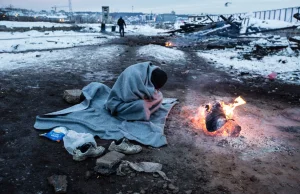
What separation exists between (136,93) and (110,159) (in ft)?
5.11

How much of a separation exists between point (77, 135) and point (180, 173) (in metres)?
1.76

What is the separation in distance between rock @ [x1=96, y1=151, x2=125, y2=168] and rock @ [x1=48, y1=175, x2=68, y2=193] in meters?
0.48

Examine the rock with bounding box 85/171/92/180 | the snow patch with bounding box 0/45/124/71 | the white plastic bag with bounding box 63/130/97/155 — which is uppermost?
the snow patch with bounding box 0/45/124/71

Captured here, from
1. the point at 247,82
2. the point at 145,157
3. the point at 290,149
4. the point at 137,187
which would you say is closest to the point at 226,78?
Result: the point at 247,82

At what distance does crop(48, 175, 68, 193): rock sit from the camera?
9.70 feet

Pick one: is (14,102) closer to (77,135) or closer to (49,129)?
(49,129)

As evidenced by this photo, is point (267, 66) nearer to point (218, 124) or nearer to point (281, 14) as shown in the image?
point (218, 124)

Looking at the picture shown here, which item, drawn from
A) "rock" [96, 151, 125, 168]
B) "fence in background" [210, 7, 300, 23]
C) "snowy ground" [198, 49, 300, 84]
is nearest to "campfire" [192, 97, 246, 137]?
"rock" [96, 151, 125, 168]

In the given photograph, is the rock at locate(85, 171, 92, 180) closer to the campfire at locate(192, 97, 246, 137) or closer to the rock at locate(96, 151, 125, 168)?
the rock at locate(96, 151, 125, 168)

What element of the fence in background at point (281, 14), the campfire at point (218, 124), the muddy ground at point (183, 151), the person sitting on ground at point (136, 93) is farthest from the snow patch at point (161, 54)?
the fence in background at point (281, 14)

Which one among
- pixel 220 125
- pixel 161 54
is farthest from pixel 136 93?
pixel 161 54

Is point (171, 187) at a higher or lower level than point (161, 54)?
lower

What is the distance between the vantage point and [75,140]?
3.98 m

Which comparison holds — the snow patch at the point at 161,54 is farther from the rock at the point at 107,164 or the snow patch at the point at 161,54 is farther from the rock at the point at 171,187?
the rock at the point at 171,187
